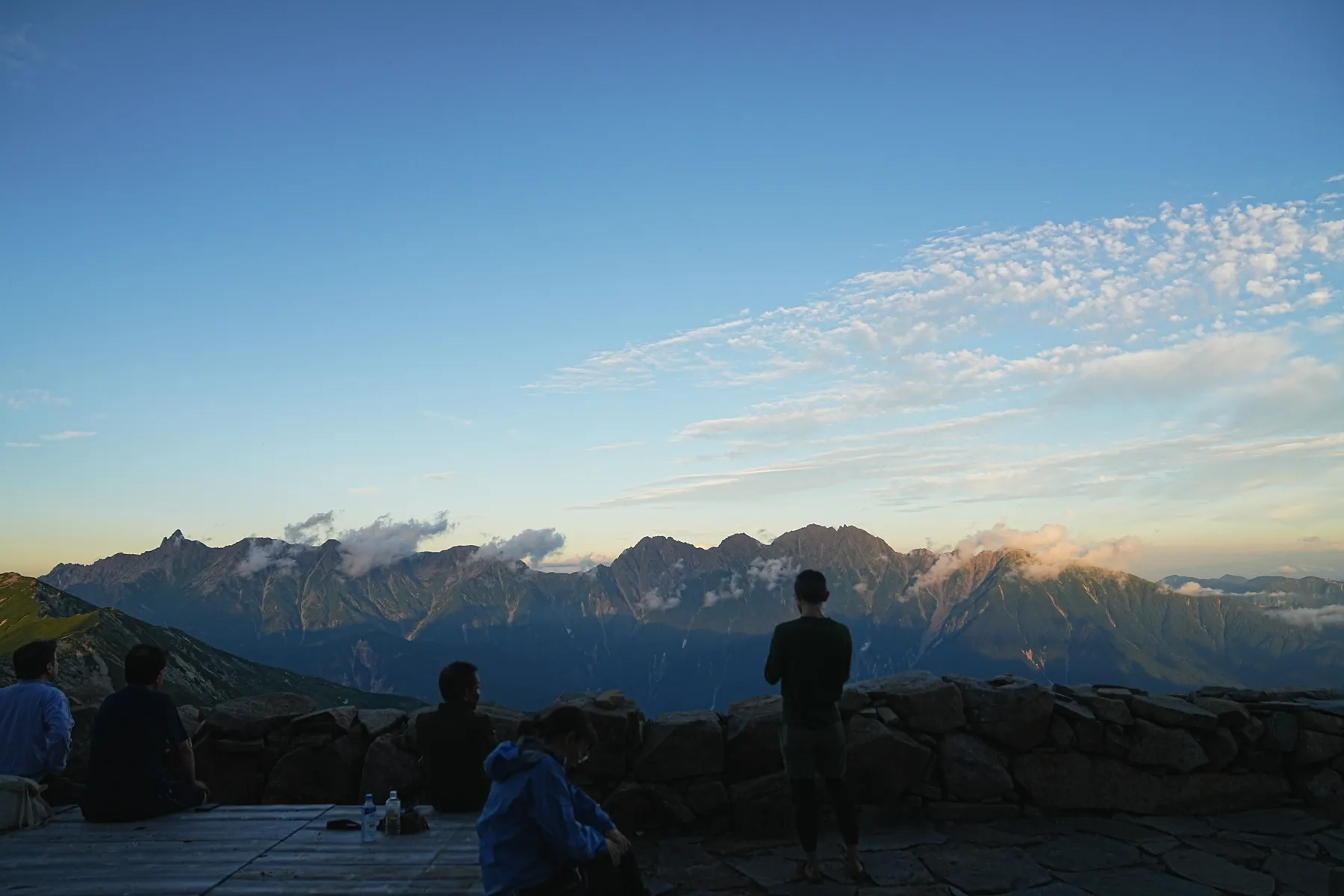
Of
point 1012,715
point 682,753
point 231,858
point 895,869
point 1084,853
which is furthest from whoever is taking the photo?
point 1012,715

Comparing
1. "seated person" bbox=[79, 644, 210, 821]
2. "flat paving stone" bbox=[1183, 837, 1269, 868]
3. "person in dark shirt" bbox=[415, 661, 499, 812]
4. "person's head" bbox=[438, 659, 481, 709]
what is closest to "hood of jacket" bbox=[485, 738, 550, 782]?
"person in dark shirt" bbox=[415, 661, 499, 812]

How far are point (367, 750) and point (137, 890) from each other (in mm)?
4663

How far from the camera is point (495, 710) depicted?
9.86 m

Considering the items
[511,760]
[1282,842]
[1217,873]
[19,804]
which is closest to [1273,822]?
[1282,842]

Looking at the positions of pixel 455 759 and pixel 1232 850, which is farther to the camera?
pixel 1232 850

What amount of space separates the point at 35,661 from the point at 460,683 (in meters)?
3.73

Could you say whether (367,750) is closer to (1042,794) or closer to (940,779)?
(940,779)

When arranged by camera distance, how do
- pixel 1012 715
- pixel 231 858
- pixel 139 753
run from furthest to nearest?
pixel 1012 715 < pixel 139 753 < pixel 231 858

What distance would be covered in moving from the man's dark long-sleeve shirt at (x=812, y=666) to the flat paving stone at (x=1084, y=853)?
2664 millimetres

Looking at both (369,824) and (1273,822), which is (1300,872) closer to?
(1273,822)

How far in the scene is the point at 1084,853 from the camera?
8.20 metres

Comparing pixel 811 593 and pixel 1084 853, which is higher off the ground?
pixel 811 593

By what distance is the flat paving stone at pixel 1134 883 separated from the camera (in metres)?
7.13

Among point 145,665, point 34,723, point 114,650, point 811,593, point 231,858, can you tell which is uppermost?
point 811,593
